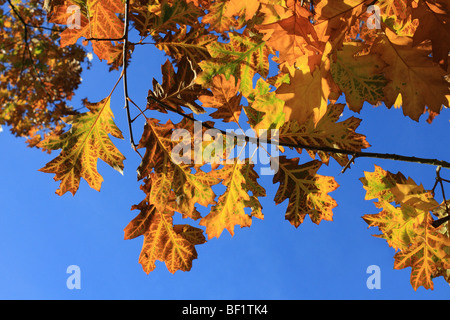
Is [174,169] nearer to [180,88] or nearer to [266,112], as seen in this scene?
[180,88]

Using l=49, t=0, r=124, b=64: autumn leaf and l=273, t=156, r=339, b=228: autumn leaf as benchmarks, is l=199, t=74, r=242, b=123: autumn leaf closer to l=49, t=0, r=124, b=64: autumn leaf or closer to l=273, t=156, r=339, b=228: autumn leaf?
l=273, t=156, r=339, b=228: autumn leaf

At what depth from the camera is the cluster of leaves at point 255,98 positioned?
46.4 inches

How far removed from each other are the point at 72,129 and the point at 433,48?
4.71 ft

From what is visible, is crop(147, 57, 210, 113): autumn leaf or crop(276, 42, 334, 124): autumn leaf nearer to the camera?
crop(276, 42, 334, 124): autumn leaf

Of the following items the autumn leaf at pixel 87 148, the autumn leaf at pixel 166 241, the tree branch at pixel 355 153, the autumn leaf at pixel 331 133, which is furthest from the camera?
the autumn leaf at pixel 166 241

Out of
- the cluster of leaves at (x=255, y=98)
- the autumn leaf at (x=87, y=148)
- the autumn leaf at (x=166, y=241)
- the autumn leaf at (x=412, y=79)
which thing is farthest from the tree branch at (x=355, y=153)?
the autumn leaf at (x=166, y=241)

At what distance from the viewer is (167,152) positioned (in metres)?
1.40

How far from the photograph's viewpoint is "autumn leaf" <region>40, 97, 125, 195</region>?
1408mm

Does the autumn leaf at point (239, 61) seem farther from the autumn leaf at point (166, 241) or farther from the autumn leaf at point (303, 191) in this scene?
the autumn leaf at point (166, 241)

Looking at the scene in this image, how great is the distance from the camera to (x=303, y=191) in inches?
55.2

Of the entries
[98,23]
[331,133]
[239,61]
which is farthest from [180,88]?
[331,133]

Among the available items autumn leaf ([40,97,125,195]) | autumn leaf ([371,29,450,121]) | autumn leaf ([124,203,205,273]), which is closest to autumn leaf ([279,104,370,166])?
autumn leaf ([371,29,450,121])

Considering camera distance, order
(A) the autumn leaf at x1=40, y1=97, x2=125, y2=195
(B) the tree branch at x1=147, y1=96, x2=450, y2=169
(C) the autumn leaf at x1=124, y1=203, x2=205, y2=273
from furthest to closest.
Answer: (C) the autumn leaf at x1=124, y1=203, x2=205, y2=273 → (A) the autumn leaf at x1=40, y1=97, x2=125, y2=195 → (B) the tree branch at x1=147, y1=96, x2=450, y2=169

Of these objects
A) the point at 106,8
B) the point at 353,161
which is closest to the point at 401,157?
the point at 353,161
